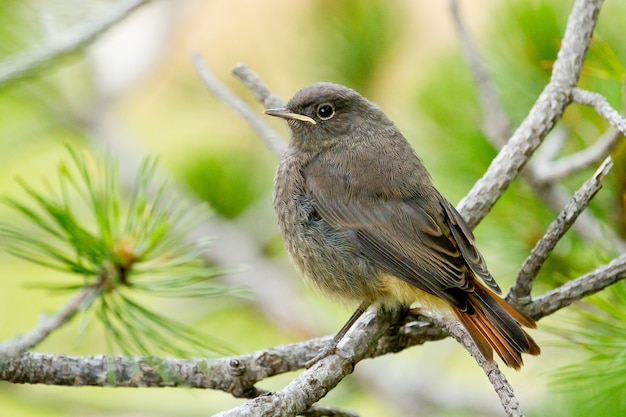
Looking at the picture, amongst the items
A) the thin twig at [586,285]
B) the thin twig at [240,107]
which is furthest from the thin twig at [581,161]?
the thin twig at [240,107]

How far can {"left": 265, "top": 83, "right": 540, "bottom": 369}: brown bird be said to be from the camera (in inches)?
118

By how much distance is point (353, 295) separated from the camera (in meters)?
3.29

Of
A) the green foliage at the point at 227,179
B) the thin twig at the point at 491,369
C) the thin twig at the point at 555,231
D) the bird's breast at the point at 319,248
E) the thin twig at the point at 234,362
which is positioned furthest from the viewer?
the green foliage at the point at 227,179

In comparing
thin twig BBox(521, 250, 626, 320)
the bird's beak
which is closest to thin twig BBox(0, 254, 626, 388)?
thin twig BBox(521, 250, 626, 320)

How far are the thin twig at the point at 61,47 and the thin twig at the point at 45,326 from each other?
0.87 meters

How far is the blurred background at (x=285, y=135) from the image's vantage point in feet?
11.4

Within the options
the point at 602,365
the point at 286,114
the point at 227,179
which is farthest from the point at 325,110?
the point at 602,365

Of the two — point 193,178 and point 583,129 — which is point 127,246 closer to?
point 583,129

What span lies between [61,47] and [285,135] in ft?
9.32

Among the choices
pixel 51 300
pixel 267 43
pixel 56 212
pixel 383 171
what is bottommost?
pixel 56 212

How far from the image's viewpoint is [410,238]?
3.23 metres

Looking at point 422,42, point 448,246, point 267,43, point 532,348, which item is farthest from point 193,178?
point 532,348

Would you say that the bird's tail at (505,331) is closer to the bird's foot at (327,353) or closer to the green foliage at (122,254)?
the bird's foot at (327,353)

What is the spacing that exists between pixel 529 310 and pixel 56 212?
4.93ft
